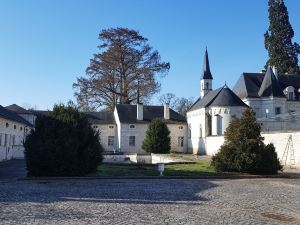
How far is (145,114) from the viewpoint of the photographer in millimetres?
61875

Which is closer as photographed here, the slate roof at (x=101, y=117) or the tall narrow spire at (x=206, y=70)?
the slate roof at (x=101, y=117)

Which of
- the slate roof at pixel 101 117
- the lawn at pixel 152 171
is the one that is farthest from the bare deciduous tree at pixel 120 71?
the lawn at pixel 152 171

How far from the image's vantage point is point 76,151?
20.6 meters

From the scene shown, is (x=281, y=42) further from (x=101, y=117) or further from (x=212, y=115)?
(x=101, y=117)

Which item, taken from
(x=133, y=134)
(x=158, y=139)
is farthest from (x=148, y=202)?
(x=133, y=134)

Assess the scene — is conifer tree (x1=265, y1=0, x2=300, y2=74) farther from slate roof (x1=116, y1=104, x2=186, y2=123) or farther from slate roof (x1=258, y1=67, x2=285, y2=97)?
slate roof (x1=116, y1=104, x2=186, y2=123)

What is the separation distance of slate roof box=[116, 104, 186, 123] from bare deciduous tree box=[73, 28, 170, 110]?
73.0 inches

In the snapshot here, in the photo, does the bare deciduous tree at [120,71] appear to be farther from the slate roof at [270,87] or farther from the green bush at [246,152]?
the green bush at [246,152]

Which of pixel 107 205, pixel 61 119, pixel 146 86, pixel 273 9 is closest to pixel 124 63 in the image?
pixel 146 86

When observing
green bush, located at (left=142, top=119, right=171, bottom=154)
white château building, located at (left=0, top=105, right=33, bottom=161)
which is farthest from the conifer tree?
white château building, located at (left=0, top=105, right=33, bottom=161)

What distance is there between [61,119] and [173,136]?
1625 inches

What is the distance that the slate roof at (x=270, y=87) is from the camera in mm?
57188

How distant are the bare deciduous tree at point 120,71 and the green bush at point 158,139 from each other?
42.6ft

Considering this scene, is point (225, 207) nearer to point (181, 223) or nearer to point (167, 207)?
point (167, 207)
